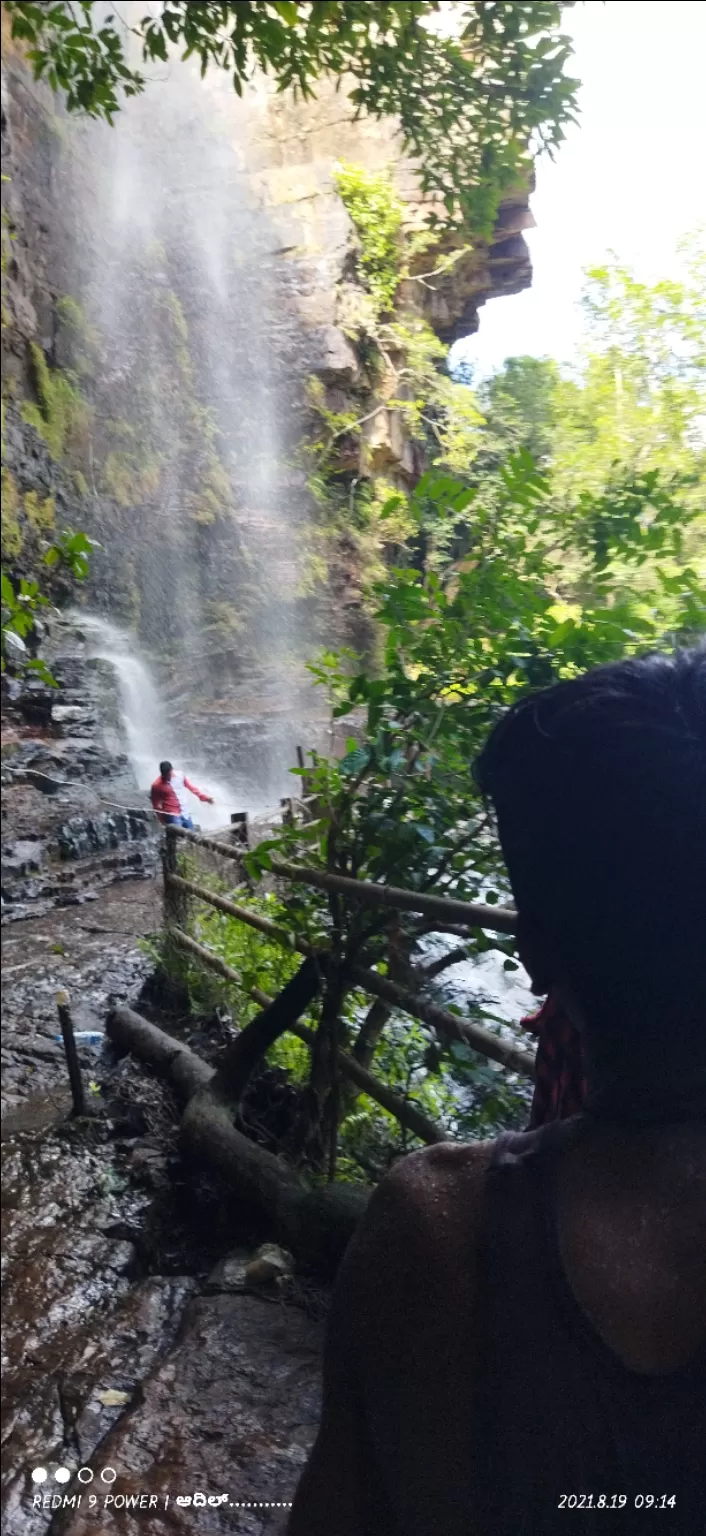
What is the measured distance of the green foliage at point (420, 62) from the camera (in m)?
1.49

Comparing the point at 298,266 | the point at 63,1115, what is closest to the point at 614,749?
the point at 298,266

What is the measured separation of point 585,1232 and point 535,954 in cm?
13

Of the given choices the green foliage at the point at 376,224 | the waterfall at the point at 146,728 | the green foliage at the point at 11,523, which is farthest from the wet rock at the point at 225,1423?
the green foliage at the point at 11,523

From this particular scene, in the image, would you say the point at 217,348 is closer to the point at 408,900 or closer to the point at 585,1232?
the point at 408,900

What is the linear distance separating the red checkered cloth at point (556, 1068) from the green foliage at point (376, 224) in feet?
5.47

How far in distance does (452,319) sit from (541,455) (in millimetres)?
554

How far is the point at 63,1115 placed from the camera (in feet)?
8.62

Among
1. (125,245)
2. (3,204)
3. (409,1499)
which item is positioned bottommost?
(409,1499)

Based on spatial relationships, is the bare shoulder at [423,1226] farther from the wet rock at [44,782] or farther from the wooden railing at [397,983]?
the wet rock at [44,782]

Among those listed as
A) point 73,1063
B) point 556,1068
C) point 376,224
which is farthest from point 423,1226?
point 73,1063

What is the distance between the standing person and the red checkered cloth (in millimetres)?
2343

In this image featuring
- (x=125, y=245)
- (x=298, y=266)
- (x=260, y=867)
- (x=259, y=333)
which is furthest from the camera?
(x=125, y=245)

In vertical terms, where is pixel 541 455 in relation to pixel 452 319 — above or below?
below

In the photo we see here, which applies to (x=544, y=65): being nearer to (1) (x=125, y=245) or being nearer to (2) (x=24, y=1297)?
(2) (x=24, y=1297)
